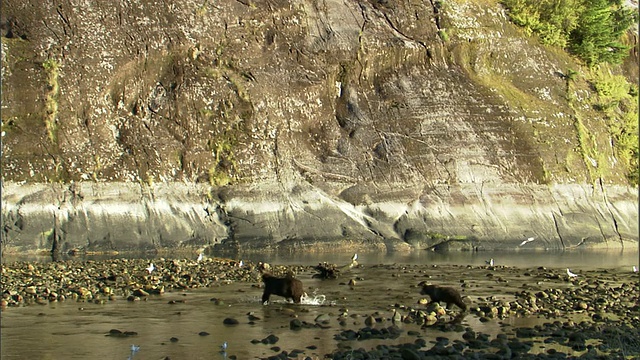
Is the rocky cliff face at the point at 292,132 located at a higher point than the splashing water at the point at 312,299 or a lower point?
higher

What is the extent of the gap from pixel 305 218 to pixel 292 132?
6.04m

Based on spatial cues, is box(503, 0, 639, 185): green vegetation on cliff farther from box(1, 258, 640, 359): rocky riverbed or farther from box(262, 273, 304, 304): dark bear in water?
box(262, 273, 304, 304): dark bear in water

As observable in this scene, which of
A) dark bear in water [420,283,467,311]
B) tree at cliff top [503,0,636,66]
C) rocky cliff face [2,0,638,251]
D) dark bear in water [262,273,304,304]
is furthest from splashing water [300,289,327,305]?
tree at cliff top [503,0,636,66]

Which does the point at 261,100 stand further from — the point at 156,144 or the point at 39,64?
the point at 39,64

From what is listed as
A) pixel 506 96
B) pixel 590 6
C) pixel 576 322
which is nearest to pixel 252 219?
pixel 506 96

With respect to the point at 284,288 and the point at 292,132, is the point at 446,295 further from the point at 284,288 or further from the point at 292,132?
the point at 292,132

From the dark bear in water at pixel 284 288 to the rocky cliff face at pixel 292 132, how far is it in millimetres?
15213

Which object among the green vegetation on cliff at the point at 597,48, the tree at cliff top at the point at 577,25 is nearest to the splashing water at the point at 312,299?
the green vegetation on cliff at the point at 597,48

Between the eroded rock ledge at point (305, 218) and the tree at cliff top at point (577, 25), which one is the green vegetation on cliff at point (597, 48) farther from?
the eroded rock ledge at point (305, 218)

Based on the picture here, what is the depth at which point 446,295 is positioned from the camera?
16.9m

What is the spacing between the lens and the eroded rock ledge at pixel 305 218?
31.6 m

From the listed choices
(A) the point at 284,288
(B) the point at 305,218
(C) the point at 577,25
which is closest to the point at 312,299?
(A) the point at 284,288

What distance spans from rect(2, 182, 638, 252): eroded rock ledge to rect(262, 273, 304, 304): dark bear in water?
49.2ft

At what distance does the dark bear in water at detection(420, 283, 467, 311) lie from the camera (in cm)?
1670
